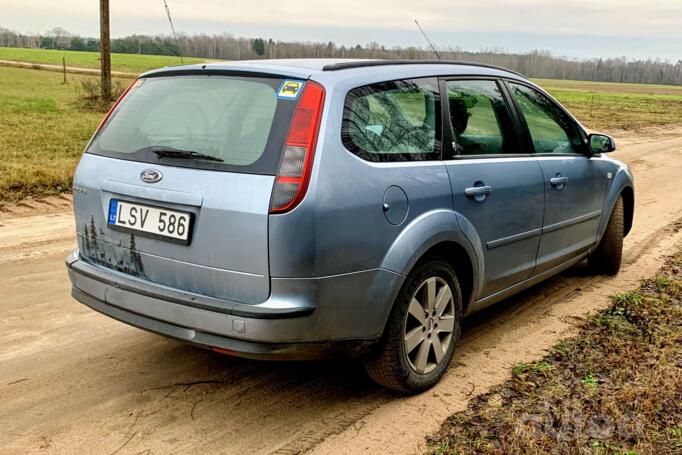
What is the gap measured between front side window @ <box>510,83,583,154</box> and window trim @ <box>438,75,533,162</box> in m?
0.13

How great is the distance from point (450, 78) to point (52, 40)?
116 metres

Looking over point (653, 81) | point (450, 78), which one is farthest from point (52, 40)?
point (450, 78)

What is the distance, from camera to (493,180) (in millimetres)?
3908

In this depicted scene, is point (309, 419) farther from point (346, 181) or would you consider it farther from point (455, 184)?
point (455, 184)

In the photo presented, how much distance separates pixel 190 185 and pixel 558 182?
2.69m

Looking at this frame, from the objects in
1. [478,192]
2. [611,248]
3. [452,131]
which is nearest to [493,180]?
[478,192]

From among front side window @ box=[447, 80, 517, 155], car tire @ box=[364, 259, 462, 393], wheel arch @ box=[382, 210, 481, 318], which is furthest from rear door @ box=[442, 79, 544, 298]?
car tire @ box=[364, 259, 462, 393]

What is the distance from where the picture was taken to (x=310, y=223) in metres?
2.82

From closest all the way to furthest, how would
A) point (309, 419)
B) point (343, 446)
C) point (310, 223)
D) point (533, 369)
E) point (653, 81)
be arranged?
point (310, 223), point (343, 446), point (309, 419), point (533, 369), point (653, 81)

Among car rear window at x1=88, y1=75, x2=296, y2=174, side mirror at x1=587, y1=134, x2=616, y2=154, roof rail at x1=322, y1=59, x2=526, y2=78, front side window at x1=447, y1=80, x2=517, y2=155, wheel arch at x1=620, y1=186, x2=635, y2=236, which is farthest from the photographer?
wheel arch at x1=620, y1=186, x2=635, y2=236

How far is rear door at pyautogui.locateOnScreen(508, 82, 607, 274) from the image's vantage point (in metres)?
4.52

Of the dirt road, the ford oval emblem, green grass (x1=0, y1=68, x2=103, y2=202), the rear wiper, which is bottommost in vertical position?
the dirt road

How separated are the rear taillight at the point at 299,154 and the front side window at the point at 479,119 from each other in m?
1.06

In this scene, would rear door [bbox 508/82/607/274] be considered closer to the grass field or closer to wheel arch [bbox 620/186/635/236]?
wheel arch [bbox 620/186/635/236]
